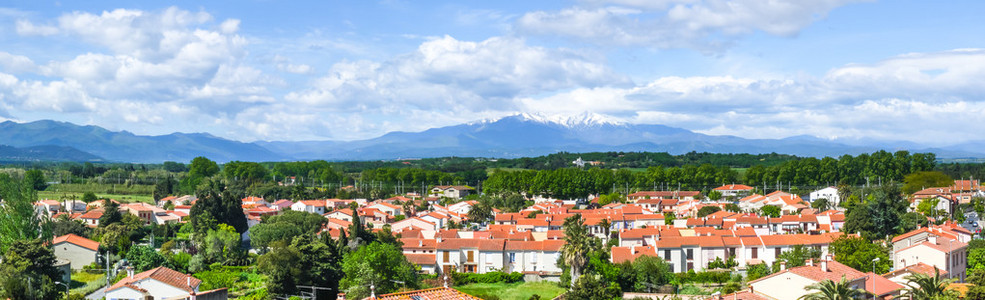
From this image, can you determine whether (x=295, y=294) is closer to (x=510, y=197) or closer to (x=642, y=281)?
(x=642, y=281)

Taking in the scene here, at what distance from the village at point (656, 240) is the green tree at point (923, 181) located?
1.90 m

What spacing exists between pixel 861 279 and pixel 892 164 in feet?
235

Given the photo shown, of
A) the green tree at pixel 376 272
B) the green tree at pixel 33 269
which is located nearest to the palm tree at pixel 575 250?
the green tree at pixel 376 272

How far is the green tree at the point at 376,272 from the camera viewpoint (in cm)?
4081

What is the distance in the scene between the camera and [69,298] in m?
37.1

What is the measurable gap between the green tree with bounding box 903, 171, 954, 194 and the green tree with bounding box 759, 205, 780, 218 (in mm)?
19356

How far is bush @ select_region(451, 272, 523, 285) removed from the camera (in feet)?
166

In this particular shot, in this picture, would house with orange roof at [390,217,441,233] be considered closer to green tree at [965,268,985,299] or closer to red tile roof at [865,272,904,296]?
red tile roof at [865,272,904,296]

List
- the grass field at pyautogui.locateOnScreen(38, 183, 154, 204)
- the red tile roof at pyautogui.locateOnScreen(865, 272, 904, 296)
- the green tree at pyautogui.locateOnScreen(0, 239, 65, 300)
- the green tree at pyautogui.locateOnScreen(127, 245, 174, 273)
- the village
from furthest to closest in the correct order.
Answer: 1. the grass field at pyautogui.locateOnScreen(38, 183, 154, 204)
2. the green tree at pyautogui.locateOnScreen(127, 245, 174, 273)
3. the green tree at pyautogui.locateOnScreen(0, 239, 65, 300)
4. the village
5. the red tile roof at pyautogui.locateOnScreen(865, 272, 904, 296)

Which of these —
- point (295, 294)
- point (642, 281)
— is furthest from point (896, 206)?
point (295, 294)

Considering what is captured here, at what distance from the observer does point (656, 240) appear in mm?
52156

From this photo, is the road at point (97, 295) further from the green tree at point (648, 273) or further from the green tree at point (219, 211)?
the green tree at point (648, 273)

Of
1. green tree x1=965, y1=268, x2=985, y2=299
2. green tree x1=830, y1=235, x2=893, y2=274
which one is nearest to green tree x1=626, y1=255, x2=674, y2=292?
green tree x1=830, y1=235, x2=893, y2=274

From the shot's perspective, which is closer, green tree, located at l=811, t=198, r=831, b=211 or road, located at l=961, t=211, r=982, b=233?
road, located at l=961, t=211, r=982, b=233
